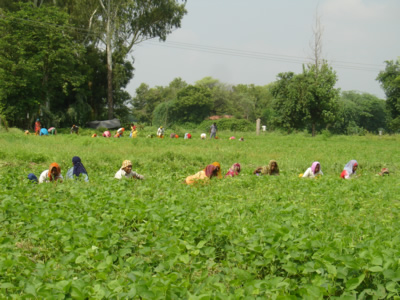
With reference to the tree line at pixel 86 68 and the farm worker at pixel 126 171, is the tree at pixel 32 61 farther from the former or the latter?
the farm worker at pixel 126 171

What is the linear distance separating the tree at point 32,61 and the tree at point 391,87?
1338 inches

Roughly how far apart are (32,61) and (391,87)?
38.2 m

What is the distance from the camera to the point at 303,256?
3.93m

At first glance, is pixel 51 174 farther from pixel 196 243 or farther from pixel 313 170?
pixel 313 170

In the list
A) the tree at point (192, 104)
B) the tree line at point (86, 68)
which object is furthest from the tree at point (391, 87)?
the tree at point (192, 104)

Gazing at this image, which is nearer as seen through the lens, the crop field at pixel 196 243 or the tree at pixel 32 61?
the crop field at pixel 196 243

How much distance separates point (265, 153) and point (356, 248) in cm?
1331

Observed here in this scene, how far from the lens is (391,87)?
47.3 metres

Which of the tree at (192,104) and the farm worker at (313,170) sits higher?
the tree at (192,104)

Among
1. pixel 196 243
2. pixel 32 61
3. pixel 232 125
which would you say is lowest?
pixel 196 243

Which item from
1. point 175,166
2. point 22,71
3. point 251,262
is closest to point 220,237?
point 251,262

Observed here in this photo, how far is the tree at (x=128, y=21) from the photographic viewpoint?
34.3 m

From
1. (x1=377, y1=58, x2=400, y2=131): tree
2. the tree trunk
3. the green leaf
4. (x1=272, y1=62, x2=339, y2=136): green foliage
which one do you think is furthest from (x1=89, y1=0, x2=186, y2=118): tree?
the green leaf

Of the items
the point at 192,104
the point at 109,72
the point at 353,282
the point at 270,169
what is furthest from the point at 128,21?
the point at 353,282
